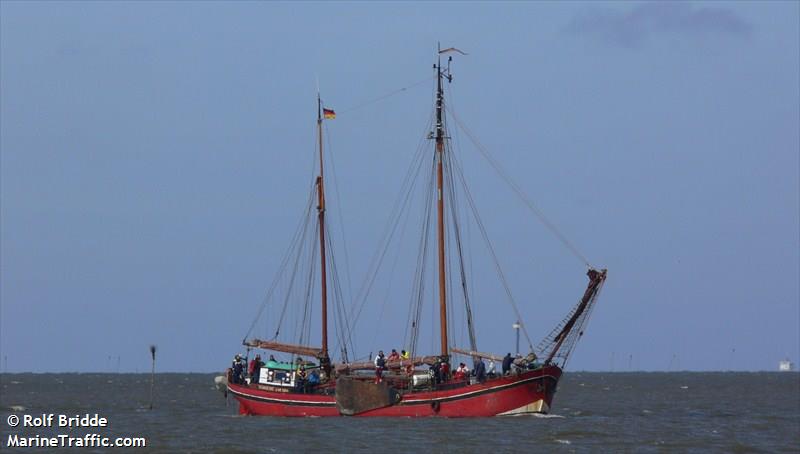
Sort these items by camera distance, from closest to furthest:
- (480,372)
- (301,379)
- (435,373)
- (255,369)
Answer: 1. (480,372)
2. (435,373)
3. (301,379)
4. (255,369)

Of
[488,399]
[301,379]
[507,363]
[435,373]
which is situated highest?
[507,363]

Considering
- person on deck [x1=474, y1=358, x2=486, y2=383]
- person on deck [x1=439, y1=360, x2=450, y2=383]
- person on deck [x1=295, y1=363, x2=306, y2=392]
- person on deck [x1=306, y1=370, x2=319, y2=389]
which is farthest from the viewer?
person on deck [x1=306, y1=370, x2=319, y2=389]

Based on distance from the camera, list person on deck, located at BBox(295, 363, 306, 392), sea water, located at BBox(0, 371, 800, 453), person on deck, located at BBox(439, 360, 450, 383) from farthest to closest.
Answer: person on deck, located at BBox(295, 363, 306, 392)
person on deck, located at BBox(439, 360, 450, 383)
sea water, located at BBox(0, 371, 800, 453)

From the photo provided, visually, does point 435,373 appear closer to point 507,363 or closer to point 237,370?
point 507,363

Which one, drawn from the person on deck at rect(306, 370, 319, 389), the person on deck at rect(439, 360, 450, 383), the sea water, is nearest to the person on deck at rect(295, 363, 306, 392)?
the person on deck at rect(306, 370, 319, 389)

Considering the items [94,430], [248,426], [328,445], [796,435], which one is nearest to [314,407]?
[248,426]

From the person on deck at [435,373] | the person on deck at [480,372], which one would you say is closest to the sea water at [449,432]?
the person on deck at [480,372]

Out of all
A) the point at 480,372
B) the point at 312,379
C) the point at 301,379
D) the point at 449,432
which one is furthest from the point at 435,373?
the point at 449,432

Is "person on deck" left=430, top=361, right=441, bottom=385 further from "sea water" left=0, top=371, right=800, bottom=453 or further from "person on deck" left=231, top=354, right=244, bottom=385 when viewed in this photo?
"person on deck" left=231, top=354, right=244, bottom=385

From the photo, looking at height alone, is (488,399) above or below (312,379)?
below

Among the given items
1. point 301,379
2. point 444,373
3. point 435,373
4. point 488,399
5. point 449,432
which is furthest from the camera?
point 301,379

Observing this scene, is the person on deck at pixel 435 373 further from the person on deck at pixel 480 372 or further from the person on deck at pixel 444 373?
the person on deck at pixel 480 372

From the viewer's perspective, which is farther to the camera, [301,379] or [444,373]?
[301,379]

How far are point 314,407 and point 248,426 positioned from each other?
21.2ft
